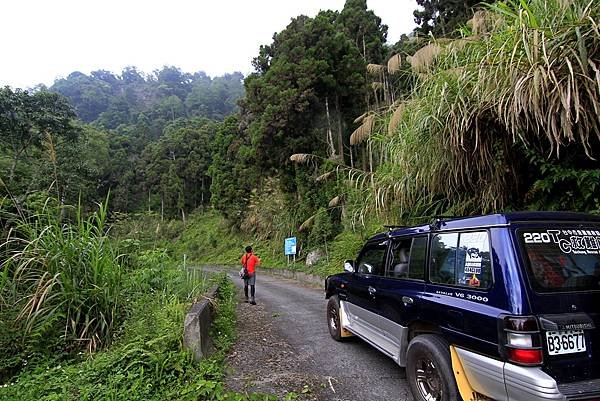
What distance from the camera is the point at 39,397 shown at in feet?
12.7

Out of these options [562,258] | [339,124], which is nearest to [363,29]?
[339,124]

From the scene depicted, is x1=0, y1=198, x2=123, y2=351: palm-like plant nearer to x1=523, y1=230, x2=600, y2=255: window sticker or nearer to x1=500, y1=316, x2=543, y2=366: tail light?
x1=500, y1=316, x2=543, y2=366: tail light

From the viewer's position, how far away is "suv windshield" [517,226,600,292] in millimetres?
2678

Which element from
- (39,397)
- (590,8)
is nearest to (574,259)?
(590,8)

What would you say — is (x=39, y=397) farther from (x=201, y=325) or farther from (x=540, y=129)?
(x=540, y=129)

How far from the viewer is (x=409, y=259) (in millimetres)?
3959

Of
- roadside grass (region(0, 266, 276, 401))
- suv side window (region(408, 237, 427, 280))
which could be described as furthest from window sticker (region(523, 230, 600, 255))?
roadside grass (region(0, 266, 276, 401))

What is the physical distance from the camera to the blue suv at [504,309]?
8.12 ft

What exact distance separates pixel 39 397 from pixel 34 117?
74.9ft

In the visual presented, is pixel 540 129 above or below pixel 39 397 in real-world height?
above

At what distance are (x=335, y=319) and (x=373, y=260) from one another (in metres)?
1.59

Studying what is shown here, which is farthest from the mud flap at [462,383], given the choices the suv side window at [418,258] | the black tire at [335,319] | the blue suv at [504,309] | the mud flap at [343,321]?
the black tire at [335,319]

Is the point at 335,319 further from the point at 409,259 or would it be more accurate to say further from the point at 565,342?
the point at 565,342

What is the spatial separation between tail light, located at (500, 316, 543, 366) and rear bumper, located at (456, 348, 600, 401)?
6 centimetres
